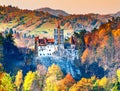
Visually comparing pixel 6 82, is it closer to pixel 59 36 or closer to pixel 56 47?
pixel 56 47

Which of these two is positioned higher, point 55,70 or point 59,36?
point 59,36

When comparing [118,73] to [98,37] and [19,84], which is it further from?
[19,84]

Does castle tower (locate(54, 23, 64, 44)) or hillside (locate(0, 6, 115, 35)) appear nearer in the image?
castle tower (locate(54, 23, 64, 44))

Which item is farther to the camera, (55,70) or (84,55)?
(84,55)

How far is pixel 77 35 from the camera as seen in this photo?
6910 mm

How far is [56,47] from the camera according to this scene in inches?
265

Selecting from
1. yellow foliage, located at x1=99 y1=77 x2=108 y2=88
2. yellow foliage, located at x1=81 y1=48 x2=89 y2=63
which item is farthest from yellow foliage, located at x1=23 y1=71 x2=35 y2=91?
yellow foliage, located at x1=99 y1=77 x2=108 y2=88

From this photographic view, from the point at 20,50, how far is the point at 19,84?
1.84 ft

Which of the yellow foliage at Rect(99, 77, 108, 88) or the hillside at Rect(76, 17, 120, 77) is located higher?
the hillside at Rect(76, 17, 120, 77)

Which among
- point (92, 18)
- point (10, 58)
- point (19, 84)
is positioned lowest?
point (19, 84)

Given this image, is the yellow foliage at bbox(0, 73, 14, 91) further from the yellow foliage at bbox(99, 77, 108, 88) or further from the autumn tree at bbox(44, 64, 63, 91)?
the yellow foliage at bbox(99, 77, 108, 88)

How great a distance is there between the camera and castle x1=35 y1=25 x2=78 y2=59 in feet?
22.1

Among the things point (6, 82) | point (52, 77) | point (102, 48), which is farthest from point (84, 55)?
point (6, 82)

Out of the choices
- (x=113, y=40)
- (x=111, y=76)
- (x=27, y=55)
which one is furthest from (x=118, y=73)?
(x=27, y=55)
